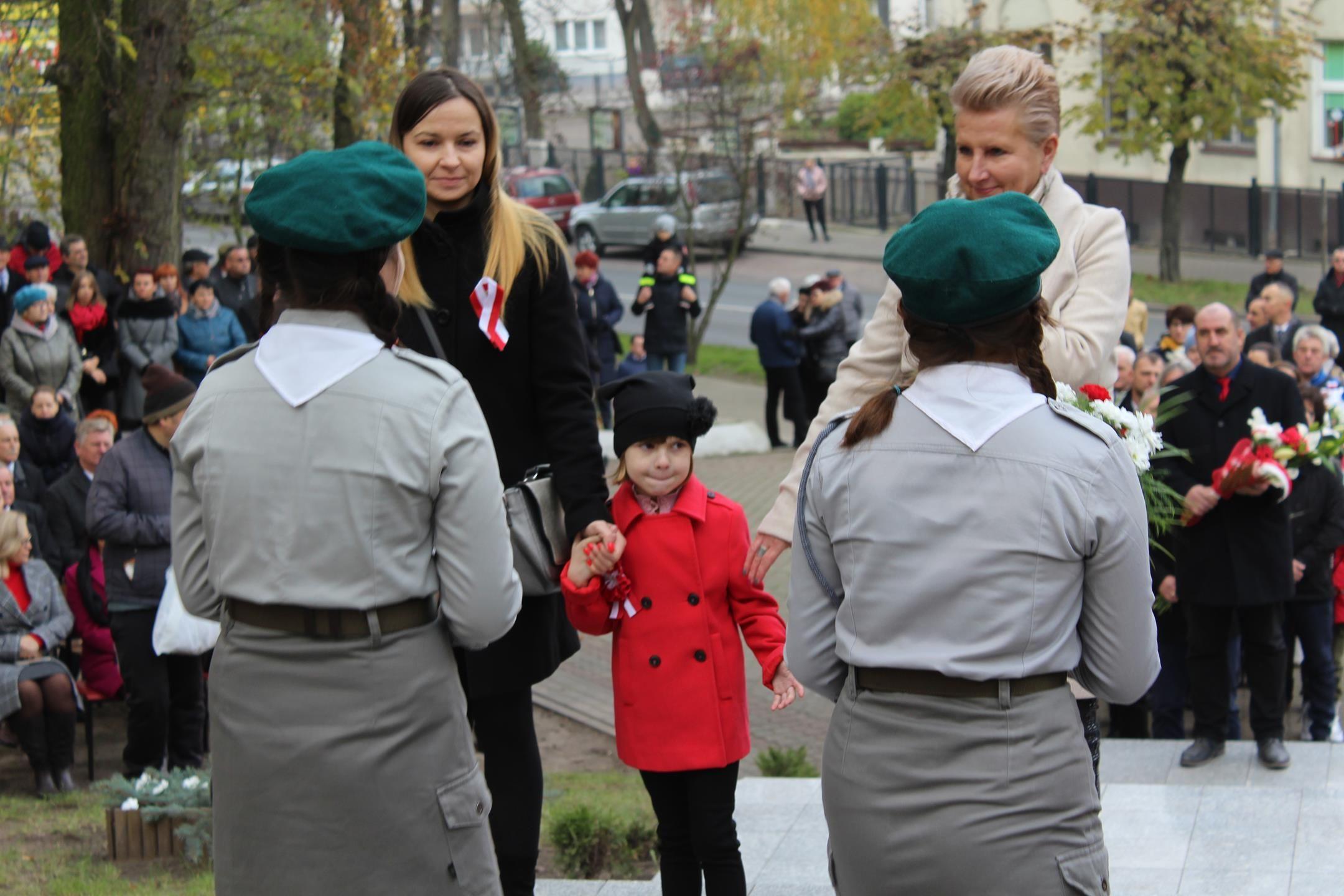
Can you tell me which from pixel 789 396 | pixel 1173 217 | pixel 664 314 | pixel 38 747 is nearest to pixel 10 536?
pixel 38 747

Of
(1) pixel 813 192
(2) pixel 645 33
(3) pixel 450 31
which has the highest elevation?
(2) pixel 645 33

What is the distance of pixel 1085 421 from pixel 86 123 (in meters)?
11.6

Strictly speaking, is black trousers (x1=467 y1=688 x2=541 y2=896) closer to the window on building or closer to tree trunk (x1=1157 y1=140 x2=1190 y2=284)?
tree trunk (x1=1157 y1=140 x2=1190 y2=284)

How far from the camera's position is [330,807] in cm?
289

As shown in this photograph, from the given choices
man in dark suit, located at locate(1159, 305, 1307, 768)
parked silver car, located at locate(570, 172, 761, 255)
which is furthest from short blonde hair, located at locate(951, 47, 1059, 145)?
parked silver car, located at locate(570, 172, 761, 255)

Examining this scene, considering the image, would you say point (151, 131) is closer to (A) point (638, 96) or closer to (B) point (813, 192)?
(B) point (813, 192)

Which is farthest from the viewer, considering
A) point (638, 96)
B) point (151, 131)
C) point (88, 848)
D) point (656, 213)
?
point (638, 96)

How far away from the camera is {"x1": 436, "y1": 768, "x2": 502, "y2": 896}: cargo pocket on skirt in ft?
9.68

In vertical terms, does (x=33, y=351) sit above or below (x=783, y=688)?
above

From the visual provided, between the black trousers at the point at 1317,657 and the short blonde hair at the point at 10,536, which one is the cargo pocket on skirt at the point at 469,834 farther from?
the black trousers at the point at 1317,657

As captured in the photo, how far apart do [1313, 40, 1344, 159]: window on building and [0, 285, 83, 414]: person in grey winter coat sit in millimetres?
23815

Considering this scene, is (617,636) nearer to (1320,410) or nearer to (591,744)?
(591,744)

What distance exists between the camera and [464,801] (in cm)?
297

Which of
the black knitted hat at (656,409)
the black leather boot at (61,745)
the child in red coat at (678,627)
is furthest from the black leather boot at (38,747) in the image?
the black knitted hat at (656,409)
